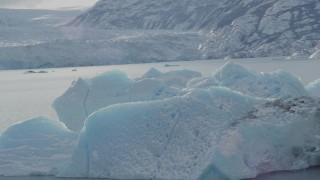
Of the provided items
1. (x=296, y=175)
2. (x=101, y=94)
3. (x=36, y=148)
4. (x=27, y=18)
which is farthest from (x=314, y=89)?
(x=27, y=18)

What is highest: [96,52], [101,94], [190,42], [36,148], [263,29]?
[36,148]

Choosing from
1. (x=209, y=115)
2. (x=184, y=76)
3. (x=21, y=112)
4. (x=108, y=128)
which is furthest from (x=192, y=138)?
(x=21, y=112)

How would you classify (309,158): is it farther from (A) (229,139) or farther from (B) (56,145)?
(B) (56,145)

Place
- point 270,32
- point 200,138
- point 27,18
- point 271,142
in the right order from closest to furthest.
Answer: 1. point 200,138
2. point 271,142
3. point 270,32
4. point 27,18

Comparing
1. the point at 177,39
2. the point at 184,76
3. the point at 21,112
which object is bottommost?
the point at 177,39

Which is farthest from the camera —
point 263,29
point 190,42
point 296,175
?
point 190,42

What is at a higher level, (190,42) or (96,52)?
(96,52)

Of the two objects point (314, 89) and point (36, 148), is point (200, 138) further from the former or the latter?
point (314, 89)
